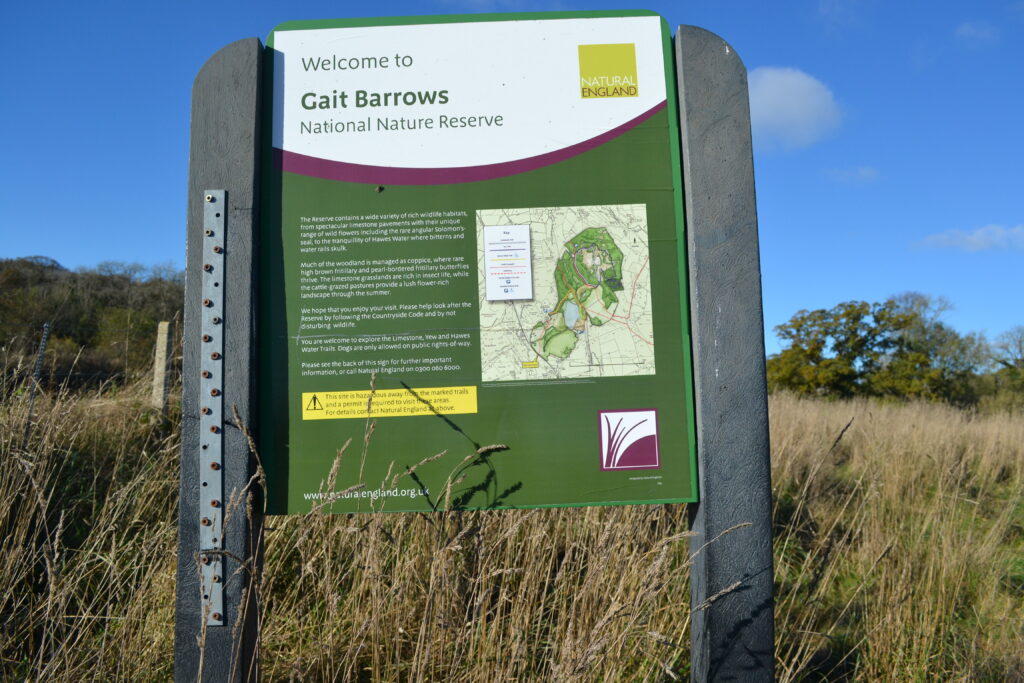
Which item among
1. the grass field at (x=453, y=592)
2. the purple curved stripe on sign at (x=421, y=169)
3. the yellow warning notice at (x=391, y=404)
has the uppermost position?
the purple curved stripe on sign at (x=421, y=169)

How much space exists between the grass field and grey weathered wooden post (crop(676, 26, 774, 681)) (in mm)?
197

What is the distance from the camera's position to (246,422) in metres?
2.04

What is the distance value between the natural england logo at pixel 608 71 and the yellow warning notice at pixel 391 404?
45.7 inches

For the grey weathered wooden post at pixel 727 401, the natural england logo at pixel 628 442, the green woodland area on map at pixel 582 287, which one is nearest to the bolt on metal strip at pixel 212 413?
the green woodland area on map at pixel 582 287

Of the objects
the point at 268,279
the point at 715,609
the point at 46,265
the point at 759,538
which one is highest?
the point at 46,265

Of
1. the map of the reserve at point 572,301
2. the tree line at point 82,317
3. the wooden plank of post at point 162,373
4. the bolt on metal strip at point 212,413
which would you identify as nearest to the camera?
the bolt on metal strip at point 212,413

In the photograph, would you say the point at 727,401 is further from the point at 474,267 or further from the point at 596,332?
the point at 474,267

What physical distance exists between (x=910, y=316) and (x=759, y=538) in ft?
106

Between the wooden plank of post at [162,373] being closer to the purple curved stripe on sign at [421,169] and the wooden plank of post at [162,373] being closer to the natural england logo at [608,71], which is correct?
the purple curved stripe on sign at [421,169]

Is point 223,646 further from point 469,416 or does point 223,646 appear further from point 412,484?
point 469,416

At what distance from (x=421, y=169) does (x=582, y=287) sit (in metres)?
0.70

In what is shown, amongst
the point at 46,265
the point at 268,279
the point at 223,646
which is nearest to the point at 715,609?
the point at 223,646

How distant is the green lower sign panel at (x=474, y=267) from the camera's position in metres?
2.09

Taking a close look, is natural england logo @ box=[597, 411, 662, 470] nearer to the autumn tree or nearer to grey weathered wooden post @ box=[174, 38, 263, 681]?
grey weathered wooden post @ box=[174, 38, 263, 681]
